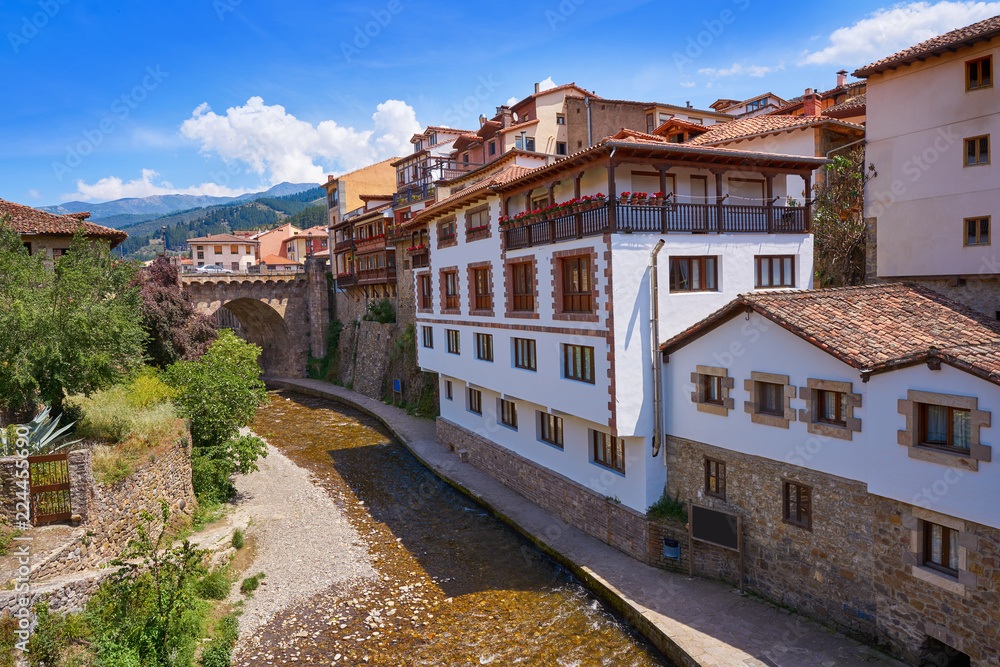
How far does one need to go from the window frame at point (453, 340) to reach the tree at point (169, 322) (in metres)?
13.3

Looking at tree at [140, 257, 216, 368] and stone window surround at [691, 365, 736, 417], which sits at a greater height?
tree at [140, 257, 216, 368]

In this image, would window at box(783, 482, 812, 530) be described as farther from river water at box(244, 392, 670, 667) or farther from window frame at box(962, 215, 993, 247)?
window frame at box(962, 215, 993, 247)

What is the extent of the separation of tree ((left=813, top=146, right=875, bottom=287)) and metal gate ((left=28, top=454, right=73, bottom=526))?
24.1 meters

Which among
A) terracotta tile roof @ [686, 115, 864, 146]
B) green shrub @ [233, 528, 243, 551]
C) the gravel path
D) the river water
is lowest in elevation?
the river water

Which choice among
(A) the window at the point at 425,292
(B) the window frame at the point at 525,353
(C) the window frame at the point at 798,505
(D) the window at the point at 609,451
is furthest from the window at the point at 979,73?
(A) the window at the point at 425,292

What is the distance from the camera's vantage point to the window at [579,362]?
633 inches

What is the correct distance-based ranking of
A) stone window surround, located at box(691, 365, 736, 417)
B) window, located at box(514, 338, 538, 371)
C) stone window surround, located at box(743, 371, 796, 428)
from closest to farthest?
1. stone window surround, located at box(743, 371, 796, 428)
2. stone window surround, located at box(691, 365, 736, 417)
3. window, located at box(514, 338, 538, 371)

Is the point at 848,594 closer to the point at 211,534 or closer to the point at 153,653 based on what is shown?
the point at 153,653

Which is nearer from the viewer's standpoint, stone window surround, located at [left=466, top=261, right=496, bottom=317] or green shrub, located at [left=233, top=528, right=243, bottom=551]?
green shrub, located at [left=233, top=528, right=243, bottom=551]

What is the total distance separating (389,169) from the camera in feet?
187

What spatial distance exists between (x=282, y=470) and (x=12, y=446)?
11.9 metres

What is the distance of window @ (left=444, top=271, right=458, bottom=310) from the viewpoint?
24328 mm

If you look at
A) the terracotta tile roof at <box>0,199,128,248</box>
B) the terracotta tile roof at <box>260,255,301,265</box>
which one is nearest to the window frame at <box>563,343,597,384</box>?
the terracotta tile roof at <box>0,199,128,248</box>

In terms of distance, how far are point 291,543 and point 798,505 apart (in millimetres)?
13565
